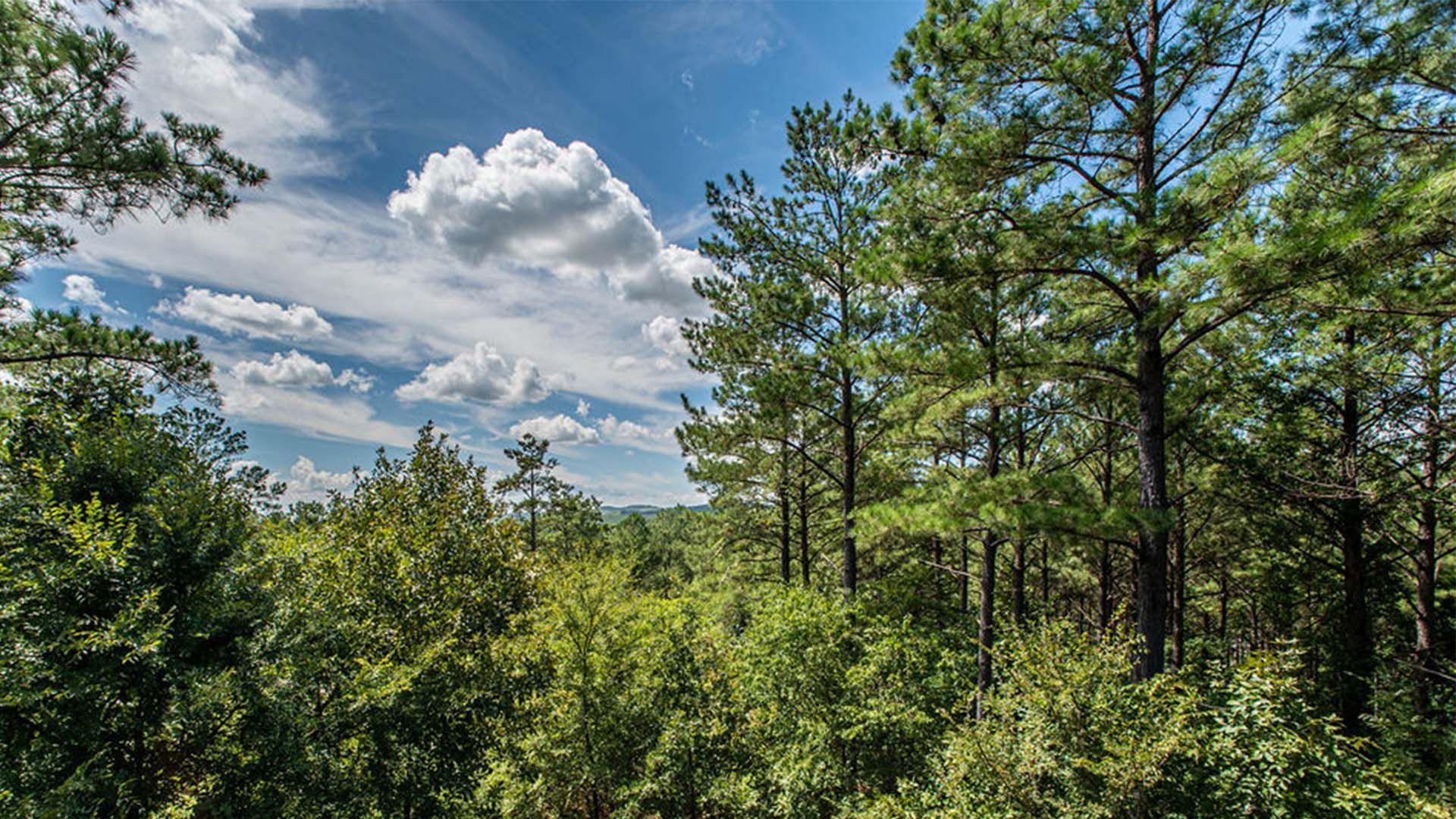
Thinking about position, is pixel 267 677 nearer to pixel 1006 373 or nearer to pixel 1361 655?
pixel 1006 373

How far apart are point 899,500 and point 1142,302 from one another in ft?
12.3

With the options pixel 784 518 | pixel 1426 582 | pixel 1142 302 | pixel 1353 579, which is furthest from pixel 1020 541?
pixel 784 518

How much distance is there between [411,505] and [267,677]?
3793mm

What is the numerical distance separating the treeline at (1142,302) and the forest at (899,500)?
53mm

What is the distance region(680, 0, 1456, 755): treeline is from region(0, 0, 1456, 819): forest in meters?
0.05

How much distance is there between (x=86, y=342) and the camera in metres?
5.85

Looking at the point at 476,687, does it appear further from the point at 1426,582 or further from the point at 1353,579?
the point at 1426,582

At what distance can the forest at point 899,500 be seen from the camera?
450 cm

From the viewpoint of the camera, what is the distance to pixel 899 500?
755 cm

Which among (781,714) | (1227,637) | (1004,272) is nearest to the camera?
(1004,272)

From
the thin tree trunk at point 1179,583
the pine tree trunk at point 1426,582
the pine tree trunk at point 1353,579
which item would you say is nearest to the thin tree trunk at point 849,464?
the pine tree trunk at point 1353,579

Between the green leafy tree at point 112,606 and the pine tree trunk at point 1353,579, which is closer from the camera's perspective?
the green leafy tree at point 112,606

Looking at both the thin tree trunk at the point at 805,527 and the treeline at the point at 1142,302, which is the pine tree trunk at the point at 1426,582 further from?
the thin tree trunk at the point at 805,527

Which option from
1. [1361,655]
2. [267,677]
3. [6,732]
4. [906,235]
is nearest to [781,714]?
[267,677]
